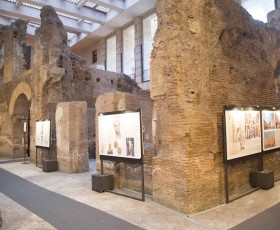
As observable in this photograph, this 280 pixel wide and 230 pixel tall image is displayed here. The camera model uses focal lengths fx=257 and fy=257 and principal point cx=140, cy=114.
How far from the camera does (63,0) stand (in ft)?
62.8

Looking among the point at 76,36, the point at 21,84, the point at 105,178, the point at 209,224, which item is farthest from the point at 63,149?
the point at 76,36

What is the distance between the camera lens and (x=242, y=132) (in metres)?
5.63

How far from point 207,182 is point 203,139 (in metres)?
0.83

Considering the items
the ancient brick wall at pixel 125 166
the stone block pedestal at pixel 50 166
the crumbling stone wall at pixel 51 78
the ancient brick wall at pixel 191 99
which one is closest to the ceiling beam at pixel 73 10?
the crumbling stone wall at pixel 51 78

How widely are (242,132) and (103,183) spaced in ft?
11.2

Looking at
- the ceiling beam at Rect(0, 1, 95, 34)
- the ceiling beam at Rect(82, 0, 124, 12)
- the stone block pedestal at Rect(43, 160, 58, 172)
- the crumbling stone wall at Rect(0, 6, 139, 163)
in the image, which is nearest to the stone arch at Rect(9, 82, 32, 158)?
the crumbling stone wall at Rect(0, 6, 139, 163)

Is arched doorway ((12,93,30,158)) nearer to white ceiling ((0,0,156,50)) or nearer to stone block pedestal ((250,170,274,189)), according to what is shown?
white ceiling ((0,0,156,50))

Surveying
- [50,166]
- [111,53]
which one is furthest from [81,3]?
[50,166]

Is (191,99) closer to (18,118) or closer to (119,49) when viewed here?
(18,118)

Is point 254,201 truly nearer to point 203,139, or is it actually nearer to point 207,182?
point 207,182

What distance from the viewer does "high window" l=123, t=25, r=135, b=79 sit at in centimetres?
2234

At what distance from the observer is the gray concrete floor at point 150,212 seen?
13.8 ft

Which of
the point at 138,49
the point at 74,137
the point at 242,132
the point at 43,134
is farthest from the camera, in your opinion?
the point at 138,49

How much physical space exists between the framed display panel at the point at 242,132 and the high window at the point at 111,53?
19522 mm
